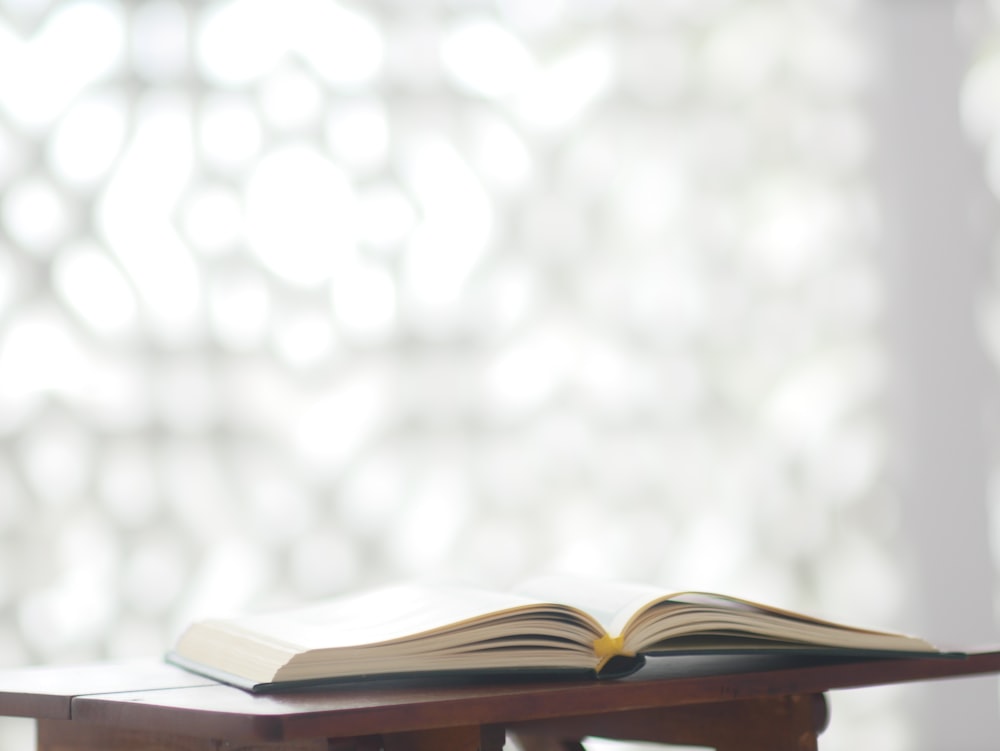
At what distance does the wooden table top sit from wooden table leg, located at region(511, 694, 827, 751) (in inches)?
1.5

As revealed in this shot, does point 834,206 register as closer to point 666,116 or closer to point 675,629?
point 666,116

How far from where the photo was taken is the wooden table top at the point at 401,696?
73 cm

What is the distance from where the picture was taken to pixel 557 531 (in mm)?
1937

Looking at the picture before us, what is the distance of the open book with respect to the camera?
0.83m

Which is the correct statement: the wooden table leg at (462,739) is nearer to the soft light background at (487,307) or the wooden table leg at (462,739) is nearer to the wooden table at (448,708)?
the wooden table at (448,708)

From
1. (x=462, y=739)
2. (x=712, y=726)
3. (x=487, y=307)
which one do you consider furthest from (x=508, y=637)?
(x=487, y=307)

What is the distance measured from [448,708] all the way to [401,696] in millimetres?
37

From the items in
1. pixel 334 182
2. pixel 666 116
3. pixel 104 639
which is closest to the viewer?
pixel 104 639

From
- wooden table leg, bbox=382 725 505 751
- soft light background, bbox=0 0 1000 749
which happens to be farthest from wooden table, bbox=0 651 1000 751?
soft light background, bbox=0 0 1000 749

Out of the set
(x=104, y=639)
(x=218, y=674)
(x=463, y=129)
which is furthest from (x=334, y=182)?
(x=218, y=674)

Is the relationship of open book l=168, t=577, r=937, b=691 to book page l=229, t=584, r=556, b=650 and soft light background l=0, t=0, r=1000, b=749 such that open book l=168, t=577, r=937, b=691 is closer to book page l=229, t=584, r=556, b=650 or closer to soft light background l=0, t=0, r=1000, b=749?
book page l=229, t=584, r=556, b=650

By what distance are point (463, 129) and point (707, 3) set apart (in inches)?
20.6

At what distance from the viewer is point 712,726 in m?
1.03

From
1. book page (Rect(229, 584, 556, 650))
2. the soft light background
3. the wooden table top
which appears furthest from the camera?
the soft light background
